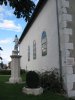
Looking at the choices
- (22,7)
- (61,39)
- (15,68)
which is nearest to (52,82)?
(61,39)

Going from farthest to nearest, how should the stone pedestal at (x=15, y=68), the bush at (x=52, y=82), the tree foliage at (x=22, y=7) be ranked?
1. the stone pedestal at (x=15, y=68)
2. the tree foliage at (x=22, y=7)
3. the bush at (x=52, y=82)

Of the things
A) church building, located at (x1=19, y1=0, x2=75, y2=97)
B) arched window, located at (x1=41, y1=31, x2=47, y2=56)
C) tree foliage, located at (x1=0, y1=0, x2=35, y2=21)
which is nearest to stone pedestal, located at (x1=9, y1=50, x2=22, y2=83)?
arched window, located at (x1=41, y1=31, x2=47, y2=56)

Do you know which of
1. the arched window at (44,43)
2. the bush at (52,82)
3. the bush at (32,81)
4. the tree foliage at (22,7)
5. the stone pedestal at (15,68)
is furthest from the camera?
the stone pedestal at (15,68)

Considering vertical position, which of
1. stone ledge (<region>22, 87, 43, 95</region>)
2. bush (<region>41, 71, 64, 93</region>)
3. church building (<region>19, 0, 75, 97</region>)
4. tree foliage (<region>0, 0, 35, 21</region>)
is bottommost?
stone ledge (<region>22, 87, 43, 95</region>)

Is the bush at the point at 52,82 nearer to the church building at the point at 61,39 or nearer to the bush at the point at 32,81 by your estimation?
the church building at the point at 61,39

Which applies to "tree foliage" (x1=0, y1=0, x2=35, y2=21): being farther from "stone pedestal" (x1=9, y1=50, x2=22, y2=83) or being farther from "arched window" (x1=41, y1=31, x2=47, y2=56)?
"stone pedestal" (x1=9, y1=50, x2=22, y2=83)

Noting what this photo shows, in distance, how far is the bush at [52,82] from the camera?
11633 millimetres

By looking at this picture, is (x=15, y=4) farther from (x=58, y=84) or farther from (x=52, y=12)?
(x=58, y=84)

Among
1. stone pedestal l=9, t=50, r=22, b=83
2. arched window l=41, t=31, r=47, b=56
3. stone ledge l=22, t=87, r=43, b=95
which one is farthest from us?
stone pedestal l=9, t=50, r=22, b=83

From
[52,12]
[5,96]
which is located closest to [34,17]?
[52,12]

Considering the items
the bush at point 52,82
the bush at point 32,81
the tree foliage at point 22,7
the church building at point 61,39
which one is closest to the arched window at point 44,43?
the church building at point 61,39

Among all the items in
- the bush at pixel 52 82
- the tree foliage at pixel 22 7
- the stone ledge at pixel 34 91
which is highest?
the tree foliage at pixel 22 7

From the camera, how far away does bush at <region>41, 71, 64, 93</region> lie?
1163 cm

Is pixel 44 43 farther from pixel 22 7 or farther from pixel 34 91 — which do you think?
pixel 34 91
